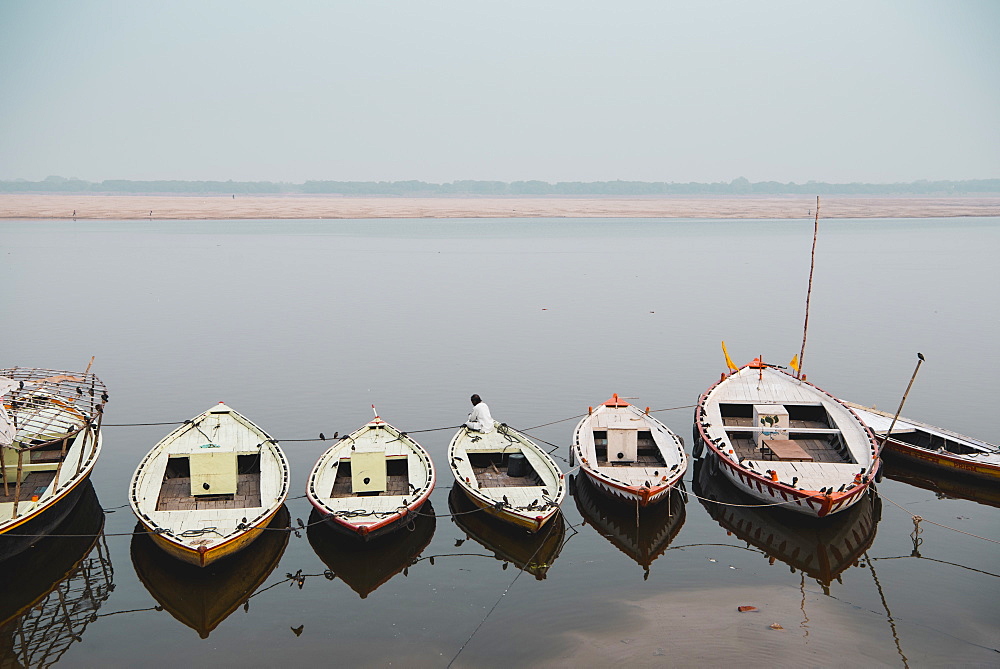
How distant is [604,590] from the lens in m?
17.2

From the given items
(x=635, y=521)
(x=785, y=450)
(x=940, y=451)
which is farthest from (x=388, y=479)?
(x=940, y=451)

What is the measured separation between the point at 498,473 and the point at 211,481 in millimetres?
6942

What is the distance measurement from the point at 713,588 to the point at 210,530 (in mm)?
10424

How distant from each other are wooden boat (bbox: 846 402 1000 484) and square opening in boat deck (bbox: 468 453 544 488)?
9336 millimetres

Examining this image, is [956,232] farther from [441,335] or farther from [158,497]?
[158,497]

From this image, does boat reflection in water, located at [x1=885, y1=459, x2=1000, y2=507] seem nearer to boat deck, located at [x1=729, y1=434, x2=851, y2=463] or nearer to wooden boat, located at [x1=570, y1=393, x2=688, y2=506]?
boat deck, located at [x1=729, y1=434, x2=851, y2=463]

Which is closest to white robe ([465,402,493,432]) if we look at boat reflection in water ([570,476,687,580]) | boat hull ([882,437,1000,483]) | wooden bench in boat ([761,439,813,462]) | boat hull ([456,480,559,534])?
boat reflection in water ([570,476,687,580])

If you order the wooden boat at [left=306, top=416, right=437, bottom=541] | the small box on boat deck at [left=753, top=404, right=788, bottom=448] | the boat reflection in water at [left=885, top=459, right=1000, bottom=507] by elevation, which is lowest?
the boat reflection in water at [left=885, top=459, right=1000, bottom=507]

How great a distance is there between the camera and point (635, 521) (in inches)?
805

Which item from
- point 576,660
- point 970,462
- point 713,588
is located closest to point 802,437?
point 970,462

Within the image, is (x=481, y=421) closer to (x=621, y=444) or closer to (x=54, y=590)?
(x=621, y=444)

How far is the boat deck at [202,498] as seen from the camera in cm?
1881

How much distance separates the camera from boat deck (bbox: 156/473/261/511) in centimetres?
1881

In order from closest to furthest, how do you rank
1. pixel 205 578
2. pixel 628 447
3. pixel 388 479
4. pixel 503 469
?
pixel 205 578, pixel 388 479, pixel 628 447, pixel 503 469
